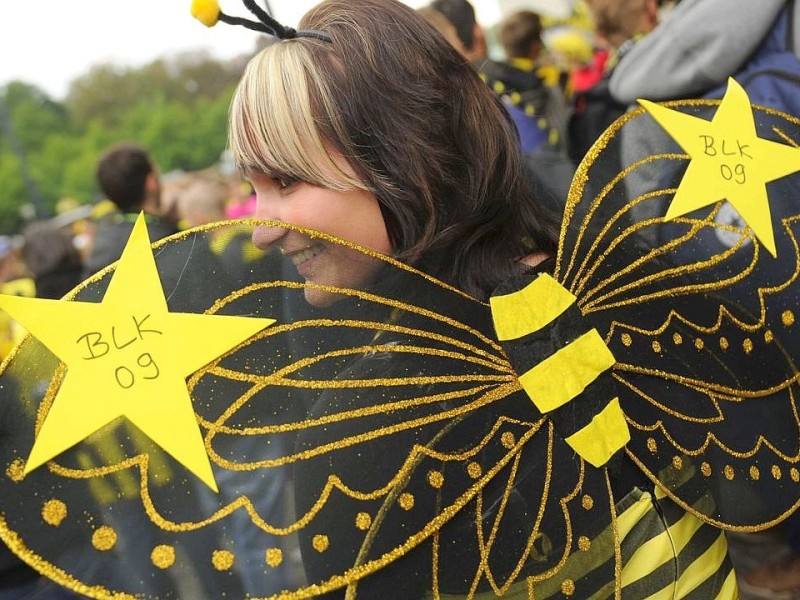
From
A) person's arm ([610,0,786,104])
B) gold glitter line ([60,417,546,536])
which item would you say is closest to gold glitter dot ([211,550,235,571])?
gold glitter line ([60,417,546,536])

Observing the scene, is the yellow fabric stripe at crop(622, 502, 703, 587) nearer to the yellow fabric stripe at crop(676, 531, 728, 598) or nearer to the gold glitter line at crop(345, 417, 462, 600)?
the yellow fabric stripe at crop(676, 531, 728, 598)

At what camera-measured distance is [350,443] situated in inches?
39.9

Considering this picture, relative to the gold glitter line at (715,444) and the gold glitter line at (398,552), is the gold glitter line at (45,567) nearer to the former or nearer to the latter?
the gold glitter line at (398,552)

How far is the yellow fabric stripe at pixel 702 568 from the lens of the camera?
1253mm

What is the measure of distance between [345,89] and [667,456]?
2.29ft

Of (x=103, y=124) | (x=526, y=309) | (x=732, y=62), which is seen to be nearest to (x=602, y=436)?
(x=526, y=309)

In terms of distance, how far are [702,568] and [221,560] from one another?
29.7 inches

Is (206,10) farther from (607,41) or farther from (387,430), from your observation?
(607,41)

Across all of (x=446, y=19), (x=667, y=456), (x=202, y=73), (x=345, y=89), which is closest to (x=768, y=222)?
(x=667, y=456)

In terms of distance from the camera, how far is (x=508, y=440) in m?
1.09

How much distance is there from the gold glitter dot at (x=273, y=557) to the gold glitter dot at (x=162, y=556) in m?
0.10

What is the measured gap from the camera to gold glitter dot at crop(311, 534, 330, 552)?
968mm

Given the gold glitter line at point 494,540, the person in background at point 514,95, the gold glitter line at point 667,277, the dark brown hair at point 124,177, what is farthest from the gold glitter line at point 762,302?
the dark brown hair at point 124,177

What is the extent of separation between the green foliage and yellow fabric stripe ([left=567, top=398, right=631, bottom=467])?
2834 cm
